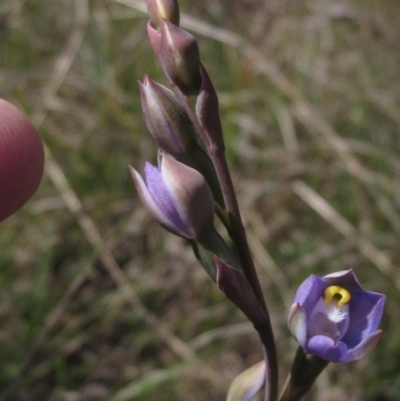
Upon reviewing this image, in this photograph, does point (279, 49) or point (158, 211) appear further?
point (279, 49)

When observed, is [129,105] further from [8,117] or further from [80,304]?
[8,117]

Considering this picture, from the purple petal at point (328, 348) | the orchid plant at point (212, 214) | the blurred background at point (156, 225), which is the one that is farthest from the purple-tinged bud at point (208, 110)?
the blurred background at point (156, 225)

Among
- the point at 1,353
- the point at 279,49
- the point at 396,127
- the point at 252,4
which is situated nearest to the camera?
the point at 1,353

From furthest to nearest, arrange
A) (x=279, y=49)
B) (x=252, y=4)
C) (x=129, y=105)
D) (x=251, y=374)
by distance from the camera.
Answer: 1. (x=252, y=4)
2. (x=279, y=49)
3. (x=129, y=105)
4. (x=251, y=374)

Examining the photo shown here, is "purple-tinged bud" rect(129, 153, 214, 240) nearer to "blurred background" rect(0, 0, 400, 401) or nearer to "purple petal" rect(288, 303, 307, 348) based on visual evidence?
"purple petal" rect(288, 303, 307, 348)

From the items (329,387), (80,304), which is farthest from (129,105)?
(329,387)

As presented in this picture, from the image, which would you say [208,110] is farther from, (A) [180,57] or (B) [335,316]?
(B) [335,316]

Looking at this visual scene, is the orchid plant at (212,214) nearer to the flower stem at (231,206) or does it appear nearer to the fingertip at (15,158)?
the flower stem at (231,206)

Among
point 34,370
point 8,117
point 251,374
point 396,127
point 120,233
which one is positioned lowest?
point 34,370
